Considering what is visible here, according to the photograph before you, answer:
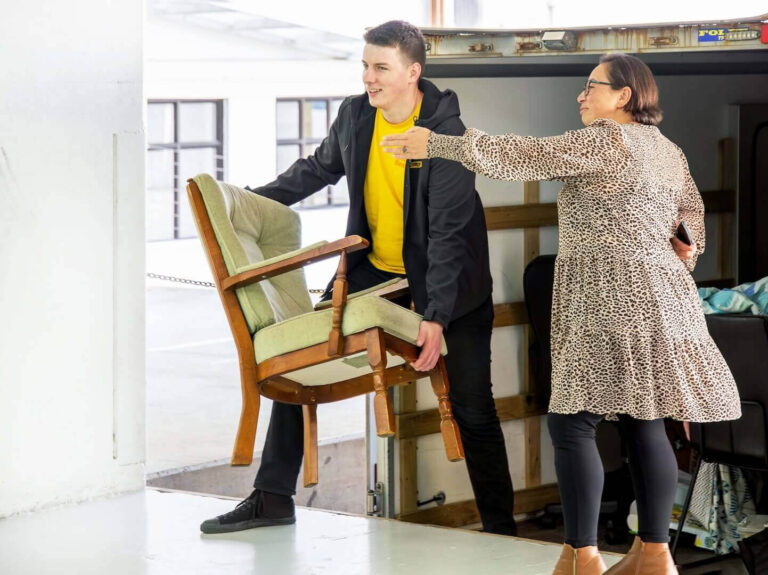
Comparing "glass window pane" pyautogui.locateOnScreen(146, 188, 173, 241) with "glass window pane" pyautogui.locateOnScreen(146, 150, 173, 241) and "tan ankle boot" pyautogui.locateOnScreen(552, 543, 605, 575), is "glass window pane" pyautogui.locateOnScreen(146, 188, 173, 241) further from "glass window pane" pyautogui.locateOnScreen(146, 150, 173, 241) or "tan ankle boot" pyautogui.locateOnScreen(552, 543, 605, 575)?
"tan ankle boot" pyautogui.locateOnScreen(552, 543, 605, 575)

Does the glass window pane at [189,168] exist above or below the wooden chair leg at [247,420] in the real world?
above

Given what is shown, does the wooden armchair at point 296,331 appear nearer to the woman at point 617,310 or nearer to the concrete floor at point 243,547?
the concrete floor at point 243,547

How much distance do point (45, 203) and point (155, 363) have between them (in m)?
5.76

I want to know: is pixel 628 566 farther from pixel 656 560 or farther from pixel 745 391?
pixel 745 391

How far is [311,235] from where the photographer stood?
15.7 metres

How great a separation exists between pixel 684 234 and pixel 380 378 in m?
0.92

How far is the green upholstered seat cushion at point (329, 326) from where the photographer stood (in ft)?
10.7

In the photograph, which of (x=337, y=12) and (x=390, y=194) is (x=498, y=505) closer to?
(x=390, y=194)

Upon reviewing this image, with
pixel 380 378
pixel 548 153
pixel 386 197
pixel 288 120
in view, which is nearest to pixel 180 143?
pixel 288 120

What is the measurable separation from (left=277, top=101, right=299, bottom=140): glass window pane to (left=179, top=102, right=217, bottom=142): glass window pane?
1.09 m

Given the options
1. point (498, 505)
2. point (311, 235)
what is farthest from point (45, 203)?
point (311, 235)

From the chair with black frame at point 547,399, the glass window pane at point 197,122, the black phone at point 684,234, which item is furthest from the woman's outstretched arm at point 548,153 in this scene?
the glass window pane at point 197,122

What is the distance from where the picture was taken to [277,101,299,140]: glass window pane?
18.1m

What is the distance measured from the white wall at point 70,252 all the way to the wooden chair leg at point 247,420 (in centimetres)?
88
